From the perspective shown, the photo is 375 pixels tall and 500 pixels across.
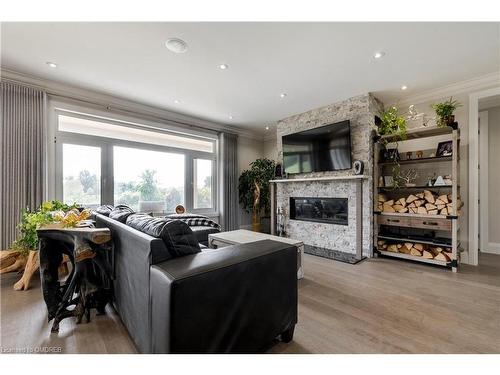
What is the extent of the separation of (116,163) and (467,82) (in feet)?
17.8

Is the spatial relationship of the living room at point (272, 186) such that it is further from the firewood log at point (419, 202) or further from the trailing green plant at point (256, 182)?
the trailing green plant at point (256, 182)

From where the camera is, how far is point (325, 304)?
198 cm

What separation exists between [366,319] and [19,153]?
4.26 m

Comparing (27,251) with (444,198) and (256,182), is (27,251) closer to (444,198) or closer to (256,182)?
(256,182)

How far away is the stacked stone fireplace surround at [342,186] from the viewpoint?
134 inches

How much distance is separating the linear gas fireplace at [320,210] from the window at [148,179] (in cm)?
239

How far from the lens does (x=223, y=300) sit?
1106mm

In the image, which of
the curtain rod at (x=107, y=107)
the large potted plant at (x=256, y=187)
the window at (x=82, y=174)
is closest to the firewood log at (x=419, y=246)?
the large potted plant at (x=256, y=187)

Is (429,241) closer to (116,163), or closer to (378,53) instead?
(378,53)

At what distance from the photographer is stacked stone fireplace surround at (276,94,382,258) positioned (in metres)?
3.41

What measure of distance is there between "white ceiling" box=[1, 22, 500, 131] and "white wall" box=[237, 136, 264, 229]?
6.65ft

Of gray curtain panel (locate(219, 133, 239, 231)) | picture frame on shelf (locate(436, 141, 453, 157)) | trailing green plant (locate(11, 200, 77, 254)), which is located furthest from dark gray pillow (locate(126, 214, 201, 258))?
gray curtain panel (locate(219, 133, 239, 231))

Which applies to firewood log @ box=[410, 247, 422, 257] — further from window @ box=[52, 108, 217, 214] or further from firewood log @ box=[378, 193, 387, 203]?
window @ box=[52, 108, 217, 214]

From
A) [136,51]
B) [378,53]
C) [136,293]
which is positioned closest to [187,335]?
[136,293]
